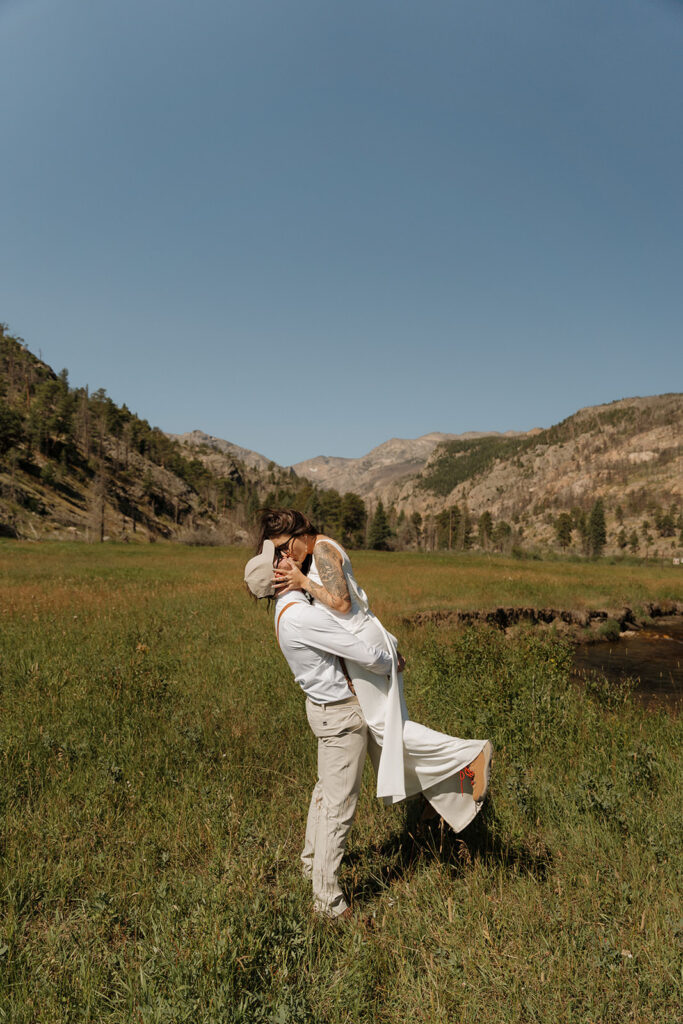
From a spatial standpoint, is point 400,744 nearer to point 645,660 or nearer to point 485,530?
point 645,660

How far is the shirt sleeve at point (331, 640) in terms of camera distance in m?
3.00

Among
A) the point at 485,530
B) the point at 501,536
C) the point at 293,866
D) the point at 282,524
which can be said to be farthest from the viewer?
the point at 501,536

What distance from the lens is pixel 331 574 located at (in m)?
3.09

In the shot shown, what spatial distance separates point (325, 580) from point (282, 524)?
0.49 metres

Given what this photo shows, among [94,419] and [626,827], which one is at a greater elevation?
[94,419]

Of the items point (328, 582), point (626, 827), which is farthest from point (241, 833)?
point (626, 827)

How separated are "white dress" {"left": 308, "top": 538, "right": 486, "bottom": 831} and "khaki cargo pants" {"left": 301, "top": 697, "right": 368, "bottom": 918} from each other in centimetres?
12

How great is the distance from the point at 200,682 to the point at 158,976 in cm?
549

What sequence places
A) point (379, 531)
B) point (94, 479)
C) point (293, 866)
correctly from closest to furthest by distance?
point (293, 866) < point (94, 479) < point (379, 531)

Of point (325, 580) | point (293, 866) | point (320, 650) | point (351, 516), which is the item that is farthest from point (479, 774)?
point (351, 516)

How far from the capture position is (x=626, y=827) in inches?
161

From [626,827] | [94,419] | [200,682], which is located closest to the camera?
[626,827]

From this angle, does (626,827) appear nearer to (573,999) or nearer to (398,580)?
(573,999)

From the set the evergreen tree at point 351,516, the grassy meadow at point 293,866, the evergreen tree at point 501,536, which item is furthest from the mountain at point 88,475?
the grassy meadow at point 293,866
